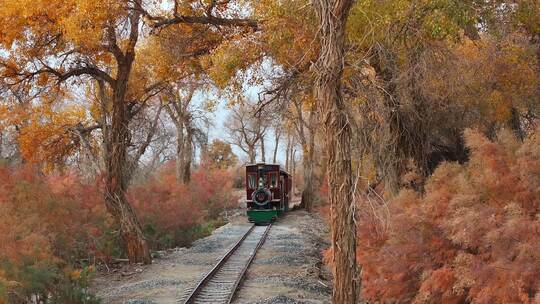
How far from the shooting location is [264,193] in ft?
99.7

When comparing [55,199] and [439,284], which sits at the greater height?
[55,199]

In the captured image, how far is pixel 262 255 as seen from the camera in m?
18.1

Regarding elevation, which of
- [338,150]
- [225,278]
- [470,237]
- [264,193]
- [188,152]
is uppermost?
[188,152]

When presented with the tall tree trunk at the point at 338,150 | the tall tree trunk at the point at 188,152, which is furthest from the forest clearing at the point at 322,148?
the tall tree trunk at the point at 188,152

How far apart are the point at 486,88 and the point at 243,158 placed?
252 feet

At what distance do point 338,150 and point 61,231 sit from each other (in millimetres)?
8850

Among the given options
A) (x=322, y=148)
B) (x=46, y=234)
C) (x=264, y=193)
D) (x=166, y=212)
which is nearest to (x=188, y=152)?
(x=264, y=193)

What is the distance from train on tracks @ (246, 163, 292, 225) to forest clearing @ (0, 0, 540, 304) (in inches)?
321

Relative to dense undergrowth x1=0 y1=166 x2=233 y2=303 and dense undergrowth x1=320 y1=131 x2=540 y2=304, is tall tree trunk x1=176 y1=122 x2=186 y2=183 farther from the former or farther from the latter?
dense undergrowth x1=320 y1=131 x2=540 y2=304

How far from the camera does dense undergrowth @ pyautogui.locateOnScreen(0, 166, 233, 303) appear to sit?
9727 mm

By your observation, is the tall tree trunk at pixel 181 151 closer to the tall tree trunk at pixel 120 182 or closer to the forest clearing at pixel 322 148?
the forest clearing at pixel 322 148

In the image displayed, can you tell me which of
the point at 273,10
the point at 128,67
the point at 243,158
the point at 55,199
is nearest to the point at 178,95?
the point at 128,67

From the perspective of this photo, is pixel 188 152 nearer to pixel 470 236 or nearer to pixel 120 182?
pixel 120 182

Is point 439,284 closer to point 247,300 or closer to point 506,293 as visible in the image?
point 506,293
